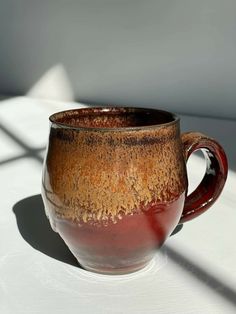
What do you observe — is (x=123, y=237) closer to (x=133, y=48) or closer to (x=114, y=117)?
(x=114, y=117)

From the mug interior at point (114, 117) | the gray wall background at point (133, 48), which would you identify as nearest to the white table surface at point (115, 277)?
the mug interior at point (114, 117)

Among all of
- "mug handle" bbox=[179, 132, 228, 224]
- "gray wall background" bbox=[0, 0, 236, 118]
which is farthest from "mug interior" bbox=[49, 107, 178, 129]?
"gray wall background" bbox=[0, 0, 236, 118]

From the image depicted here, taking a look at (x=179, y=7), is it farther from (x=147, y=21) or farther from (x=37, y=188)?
(x=37, y=188)

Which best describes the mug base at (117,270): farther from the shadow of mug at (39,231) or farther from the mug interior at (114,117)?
the mug interior at (114,117)

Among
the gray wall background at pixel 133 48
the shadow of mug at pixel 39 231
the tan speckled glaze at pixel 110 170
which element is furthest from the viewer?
the gray wall background at pixel 133 48

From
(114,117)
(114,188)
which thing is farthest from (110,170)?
(114,117)

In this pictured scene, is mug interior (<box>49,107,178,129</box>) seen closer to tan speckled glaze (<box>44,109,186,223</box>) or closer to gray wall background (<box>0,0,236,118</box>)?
tan speckled glaze (<box>44,109,186,223</box>)
